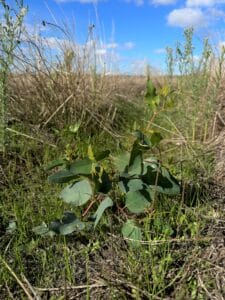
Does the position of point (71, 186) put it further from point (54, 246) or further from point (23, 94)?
point (23, 94)

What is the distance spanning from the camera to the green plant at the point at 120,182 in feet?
5.48

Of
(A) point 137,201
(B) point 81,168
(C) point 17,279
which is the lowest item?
(C) point 17,279

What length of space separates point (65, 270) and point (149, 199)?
1.31ft

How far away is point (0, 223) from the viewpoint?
1.91 meters

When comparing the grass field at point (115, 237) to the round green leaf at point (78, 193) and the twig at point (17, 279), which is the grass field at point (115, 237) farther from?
the round green leaf at point (78, 193)

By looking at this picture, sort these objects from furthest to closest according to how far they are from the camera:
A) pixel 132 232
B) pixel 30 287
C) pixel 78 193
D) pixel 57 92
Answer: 1. pixel 57 92
2. pixel 78 193
3. pixel 132 232
4. pixel 30 287

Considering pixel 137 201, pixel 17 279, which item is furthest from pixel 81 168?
pixel 17 279

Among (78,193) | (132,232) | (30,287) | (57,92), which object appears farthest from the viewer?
(57,92)

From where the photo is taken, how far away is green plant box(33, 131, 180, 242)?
1.67 m

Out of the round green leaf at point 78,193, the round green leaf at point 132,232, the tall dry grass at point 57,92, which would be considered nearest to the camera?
the round green leaf at point 132,232

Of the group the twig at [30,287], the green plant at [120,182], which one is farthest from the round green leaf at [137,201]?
the twig at [30,287]

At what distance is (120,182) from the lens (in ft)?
5.62

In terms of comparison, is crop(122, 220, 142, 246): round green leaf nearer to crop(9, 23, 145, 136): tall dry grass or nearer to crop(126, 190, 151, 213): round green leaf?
crop(126, 190, 151, 213): round green leaf

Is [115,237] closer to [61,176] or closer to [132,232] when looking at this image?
[132,232]
